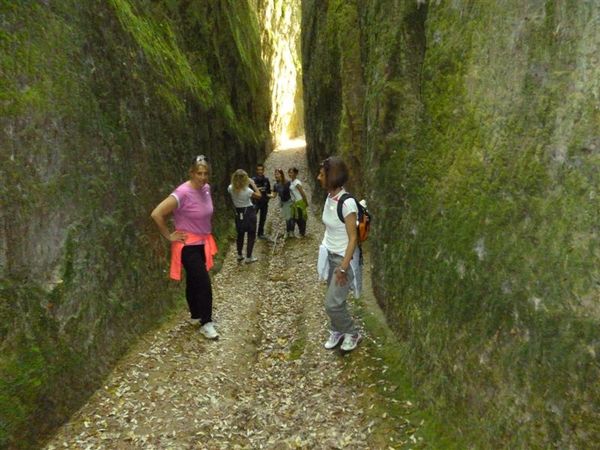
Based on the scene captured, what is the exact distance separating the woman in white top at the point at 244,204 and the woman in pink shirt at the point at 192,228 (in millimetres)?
4871

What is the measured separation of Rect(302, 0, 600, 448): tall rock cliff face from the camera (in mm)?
3879

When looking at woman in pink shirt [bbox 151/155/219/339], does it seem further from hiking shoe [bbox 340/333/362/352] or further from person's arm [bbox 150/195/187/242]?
hiking shoe [bbox 340/333/362/352]

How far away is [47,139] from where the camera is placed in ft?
21.3

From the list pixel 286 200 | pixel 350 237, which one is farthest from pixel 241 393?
pixel 286 200

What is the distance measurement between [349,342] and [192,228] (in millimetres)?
3343

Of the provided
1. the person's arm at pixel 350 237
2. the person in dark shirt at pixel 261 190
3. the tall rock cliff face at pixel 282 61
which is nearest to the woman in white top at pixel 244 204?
the person in dark shirt at pixel 261 190

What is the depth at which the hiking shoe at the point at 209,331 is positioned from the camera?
8617 mm

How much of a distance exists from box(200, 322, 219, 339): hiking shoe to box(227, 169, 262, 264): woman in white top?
16.6 ft

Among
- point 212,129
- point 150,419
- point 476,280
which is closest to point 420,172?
point 476,280

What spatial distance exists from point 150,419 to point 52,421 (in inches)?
47.4

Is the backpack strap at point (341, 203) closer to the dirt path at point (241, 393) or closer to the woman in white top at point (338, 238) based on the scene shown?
the woman in white top at point (338, 238)

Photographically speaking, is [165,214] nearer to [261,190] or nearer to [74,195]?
[74,195]

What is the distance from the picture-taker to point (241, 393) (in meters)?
7.15

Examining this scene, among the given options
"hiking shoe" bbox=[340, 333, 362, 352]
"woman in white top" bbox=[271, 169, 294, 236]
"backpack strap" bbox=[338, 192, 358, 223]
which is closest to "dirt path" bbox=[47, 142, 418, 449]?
"hiking shoe" bbox=[340, 333, 362, 352]
